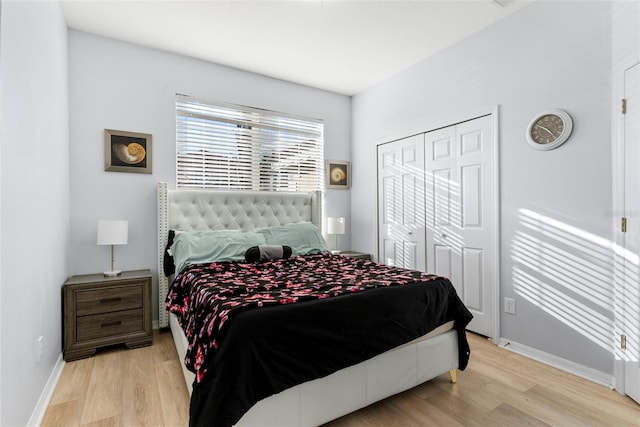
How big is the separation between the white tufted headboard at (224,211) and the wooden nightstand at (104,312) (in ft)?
1.17

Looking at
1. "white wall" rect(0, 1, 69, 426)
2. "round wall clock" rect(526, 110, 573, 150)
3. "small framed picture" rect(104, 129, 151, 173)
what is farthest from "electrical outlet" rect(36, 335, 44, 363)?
"round wall clock" rect(526, 110, 573, 150)

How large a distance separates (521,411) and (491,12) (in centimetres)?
300

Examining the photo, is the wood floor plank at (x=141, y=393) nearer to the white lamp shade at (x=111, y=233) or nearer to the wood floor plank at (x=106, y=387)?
the wood floor plank at (x=106, y=387)

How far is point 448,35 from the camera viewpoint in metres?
3.08

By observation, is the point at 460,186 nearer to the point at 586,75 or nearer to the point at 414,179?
the point at 414,179

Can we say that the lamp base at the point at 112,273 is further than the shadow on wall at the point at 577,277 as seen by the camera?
Yes

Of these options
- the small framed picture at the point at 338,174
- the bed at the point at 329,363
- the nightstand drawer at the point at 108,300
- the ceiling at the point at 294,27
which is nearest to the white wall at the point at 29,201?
the nightstand drawer at the point at 108,300

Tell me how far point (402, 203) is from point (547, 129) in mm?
1654

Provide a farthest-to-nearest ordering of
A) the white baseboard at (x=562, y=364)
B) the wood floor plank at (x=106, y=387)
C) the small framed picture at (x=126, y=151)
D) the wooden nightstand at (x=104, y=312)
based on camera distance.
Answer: the small framed picture at (x=126, y=151) → the wooden nightstand at (x=104, y=312) → the white baseboard at (x=562, y=364) → the wood floor plank at (x=106, y=387)

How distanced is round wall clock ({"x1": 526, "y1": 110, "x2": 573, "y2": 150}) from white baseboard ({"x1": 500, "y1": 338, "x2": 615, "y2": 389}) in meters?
1.61

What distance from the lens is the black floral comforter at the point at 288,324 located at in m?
1.39

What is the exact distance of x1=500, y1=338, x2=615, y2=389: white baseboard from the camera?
7.16 ft

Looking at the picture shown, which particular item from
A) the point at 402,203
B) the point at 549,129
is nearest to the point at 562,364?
the point at 549,129

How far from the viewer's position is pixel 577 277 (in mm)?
2348
